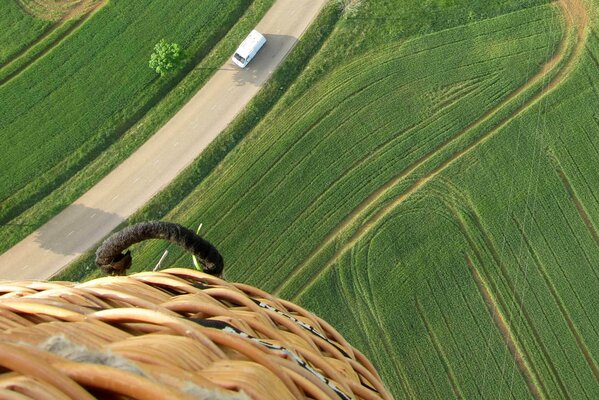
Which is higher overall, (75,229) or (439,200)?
(439,200)

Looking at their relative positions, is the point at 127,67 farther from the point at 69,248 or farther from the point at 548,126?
the point at 548,126

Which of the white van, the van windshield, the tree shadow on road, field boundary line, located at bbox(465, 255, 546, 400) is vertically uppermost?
the white van

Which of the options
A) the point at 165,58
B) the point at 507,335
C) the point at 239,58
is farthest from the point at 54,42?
the point at 507,335

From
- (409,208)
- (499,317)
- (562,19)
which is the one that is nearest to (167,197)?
(409,208)

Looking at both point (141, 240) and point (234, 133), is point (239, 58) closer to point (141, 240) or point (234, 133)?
point (234, 133)

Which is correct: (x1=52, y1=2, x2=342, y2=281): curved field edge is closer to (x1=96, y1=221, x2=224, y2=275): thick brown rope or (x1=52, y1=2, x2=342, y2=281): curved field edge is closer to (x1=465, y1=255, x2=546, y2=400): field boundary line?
(x1=96, y1=221, x2=224, y2=275): thick brown rope

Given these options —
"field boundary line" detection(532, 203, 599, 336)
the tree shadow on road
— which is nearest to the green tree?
the tree shadow on road

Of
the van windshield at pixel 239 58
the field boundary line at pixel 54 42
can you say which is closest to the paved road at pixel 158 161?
the van windshield at pixel 239 58
